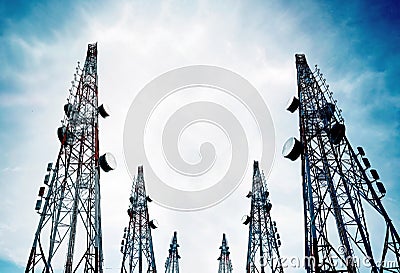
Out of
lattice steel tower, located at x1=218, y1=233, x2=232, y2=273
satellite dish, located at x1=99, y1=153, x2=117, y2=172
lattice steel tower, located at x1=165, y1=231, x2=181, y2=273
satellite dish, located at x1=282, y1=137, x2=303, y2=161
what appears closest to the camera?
satellite dish, located at x1=282, y1=137, x2=303, y2=161

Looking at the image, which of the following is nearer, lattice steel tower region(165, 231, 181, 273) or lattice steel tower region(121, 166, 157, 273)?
lattice steel tower region(121, 166, 157, 273)

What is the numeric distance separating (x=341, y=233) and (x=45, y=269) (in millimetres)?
19723

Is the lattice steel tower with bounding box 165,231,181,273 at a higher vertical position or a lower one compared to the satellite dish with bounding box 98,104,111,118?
lower

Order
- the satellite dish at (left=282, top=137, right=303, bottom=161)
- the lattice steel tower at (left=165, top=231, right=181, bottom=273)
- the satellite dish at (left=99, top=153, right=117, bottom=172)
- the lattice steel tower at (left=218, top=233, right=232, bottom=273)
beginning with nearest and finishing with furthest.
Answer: the satellite dish at (left=282, top=137, right=303, bottom=161)
the satellite dish at (left=99, top=153, right=117, bottom=172)
the lattice steel tower at (left=165, top=231, right=181, bottom=273)
the lattice steel tower at (left=218, top=233, right=232, bottom=273)

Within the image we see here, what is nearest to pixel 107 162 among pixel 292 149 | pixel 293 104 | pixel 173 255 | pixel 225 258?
pixel 292 149

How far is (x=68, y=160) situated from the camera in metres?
22.0

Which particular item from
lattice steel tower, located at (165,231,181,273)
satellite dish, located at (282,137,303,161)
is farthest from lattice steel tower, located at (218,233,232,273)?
satellite dish, located at (282,137,303,161)

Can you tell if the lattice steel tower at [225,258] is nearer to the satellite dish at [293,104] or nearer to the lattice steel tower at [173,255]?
the lattice steel tower at [173,255]

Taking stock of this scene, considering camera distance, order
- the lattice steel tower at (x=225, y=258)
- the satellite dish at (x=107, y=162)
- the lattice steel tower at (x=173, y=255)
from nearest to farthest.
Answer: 1. the satellite dish at (x=107, y=162)
2. the lattice steel tower at (x=173, y=255)
3. the lattice steel tower at (x=225, y=258)

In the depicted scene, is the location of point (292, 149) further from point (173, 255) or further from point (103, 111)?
point (173, 255)

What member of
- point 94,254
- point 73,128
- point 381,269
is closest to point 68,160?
point 73,128

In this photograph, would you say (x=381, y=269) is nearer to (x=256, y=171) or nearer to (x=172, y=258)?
(x=256, y=171)

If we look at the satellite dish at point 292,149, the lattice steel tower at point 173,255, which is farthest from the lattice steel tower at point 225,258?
the satellite dish at point 292,149

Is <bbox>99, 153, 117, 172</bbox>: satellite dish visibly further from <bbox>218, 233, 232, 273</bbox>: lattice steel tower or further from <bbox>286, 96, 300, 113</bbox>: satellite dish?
<bbox>218, 233, 232, 273</bbox>: lattice steel tower
